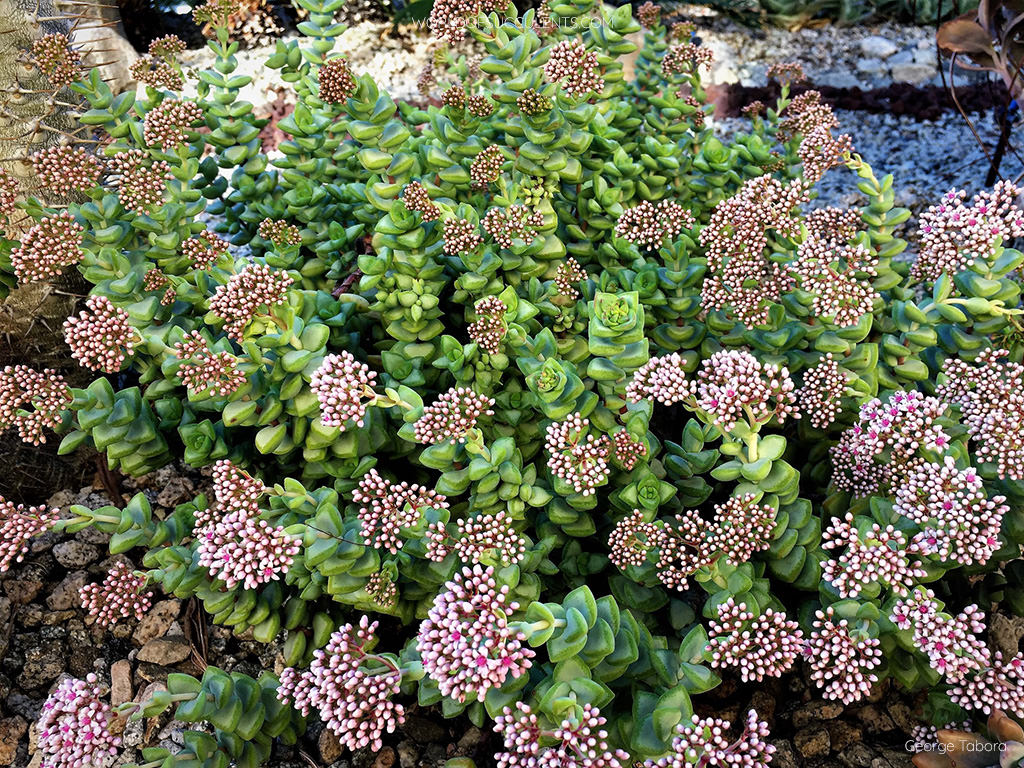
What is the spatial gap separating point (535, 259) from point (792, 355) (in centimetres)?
81

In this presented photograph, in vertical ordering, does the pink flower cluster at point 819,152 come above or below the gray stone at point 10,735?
above

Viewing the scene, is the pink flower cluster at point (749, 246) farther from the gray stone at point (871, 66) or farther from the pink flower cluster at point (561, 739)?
the gray stone at point (871, 66)

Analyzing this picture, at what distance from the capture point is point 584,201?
2.54 metres

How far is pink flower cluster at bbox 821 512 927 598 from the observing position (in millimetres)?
1701

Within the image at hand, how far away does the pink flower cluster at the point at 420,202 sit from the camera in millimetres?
2080

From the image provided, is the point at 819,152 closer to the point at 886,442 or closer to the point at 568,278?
the point at 568,278

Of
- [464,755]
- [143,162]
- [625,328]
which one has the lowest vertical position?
[464,755]

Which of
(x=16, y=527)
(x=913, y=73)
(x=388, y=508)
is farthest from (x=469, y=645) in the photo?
(x=913, y=73)

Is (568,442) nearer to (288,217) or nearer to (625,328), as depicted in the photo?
(625,328)

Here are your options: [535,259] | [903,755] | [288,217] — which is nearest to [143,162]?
[288,217]

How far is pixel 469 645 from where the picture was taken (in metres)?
1.52

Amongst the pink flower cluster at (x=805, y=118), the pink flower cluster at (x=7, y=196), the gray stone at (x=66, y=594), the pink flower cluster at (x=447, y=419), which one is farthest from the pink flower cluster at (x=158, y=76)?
the pink flower cluster at (x=805, y=118)

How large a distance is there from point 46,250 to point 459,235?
106cm

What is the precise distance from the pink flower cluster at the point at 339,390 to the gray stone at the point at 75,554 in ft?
4.28
